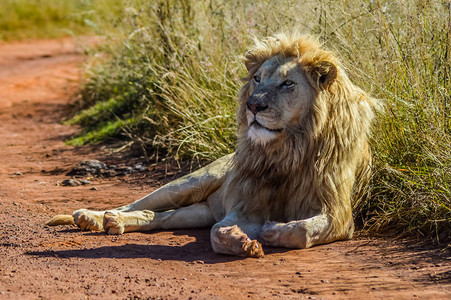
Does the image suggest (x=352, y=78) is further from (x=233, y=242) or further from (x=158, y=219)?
(x=233, y=242)

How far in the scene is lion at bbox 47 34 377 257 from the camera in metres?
4.59

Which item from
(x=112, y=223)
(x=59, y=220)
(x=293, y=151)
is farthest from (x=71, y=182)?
(x=293, y=151)

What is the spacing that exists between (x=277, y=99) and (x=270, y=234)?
35.5 inches

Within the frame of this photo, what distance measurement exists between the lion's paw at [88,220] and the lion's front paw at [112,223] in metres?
0.11

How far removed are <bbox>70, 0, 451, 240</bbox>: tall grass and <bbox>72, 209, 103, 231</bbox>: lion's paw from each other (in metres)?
1.76

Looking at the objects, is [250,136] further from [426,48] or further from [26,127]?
[26,127]

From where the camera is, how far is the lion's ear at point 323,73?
4664mm

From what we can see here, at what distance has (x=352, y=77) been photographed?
5.83 meters

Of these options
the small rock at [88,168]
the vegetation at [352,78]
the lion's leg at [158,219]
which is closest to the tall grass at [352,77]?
the vegetation at [352,78]

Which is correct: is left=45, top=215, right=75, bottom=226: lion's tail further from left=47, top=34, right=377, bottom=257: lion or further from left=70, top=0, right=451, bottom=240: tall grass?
left=70, top=0, right=451, bottom=240: tall grass

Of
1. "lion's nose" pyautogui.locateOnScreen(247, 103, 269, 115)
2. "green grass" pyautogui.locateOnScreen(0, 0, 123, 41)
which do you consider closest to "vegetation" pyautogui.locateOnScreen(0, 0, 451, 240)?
"lion's nose" pyautogui.locateOnScreen(247, 103, 269, 115)

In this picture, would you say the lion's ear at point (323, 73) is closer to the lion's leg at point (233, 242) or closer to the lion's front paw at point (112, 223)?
the lion's leg at point (233, 242)

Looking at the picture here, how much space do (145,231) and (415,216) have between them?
79.5 inches

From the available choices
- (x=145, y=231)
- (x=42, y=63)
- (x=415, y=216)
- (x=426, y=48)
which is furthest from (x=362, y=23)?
(x=42, y=63)
